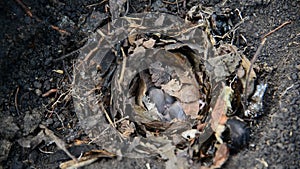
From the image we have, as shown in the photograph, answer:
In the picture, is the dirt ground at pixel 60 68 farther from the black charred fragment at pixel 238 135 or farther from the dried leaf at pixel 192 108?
the dried leaf at pixel 192 108

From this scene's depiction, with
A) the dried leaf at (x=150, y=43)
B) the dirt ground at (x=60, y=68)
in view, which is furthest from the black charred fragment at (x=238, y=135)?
the dried leaf at (x=150, y=43)

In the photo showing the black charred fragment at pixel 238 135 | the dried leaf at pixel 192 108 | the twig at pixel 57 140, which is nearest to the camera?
the black charred fragment at pixel 238 135

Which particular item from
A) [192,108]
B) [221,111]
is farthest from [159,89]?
[221,111]

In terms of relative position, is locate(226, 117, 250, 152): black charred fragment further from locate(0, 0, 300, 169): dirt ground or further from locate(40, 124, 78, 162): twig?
locate(40, 124, 78, 162): twig

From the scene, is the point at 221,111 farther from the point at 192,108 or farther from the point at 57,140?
the point at 57,140

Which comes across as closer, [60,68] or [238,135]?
[238,135]

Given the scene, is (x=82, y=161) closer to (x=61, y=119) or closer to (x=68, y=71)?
(x=61, y=119)

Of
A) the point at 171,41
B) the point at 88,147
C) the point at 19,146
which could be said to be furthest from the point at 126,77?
the point at 19,146

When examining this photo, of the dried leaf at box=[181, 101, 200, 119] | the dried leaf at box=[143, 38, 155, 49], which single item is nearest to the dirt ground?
the dried leaf at box=[143, 38, 155, 49]
